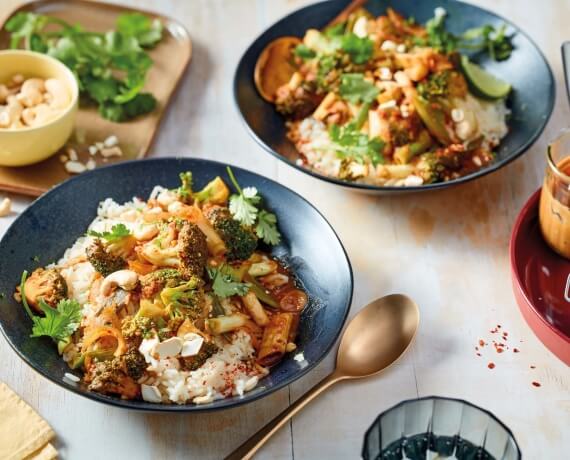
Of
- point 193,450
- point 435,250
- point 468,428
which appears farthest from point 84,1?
point 468,428

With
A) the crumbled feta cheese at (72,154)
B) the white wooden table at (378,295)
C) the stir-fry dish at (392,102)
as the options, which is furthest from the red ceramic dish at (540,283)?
the crumbled feta cheese at (72,154)

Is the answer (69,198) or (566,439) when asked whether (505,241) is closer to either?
(566,439)

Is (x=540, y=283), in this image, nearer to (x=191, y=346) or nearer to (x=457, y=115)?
(x=457, y=115)

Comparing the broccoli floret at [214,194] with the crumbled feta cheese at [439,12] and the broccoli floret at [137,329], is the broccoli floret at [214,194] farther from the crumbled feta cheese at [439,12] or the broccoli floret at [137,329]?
the crumbled feta cheese at [439,12]

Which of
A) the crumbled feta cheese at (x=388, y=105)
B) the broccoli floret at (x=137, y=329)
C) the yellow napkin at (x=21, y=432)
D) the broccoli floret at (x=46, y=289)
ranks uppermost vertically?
the broccoli floret at (x=137, y=329)

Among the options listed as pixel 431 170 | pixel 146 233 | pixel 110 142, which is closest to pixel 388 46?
pixel 431 170

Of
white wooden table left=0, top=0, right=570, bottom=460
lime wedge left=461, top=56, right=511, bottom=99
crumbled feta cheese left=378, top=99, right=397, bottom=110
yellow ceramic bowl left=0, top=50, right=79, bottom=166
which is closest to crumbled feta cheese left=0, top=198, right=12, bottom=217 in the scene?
white wooden table left=0, top=0, right=570, bottom=460
